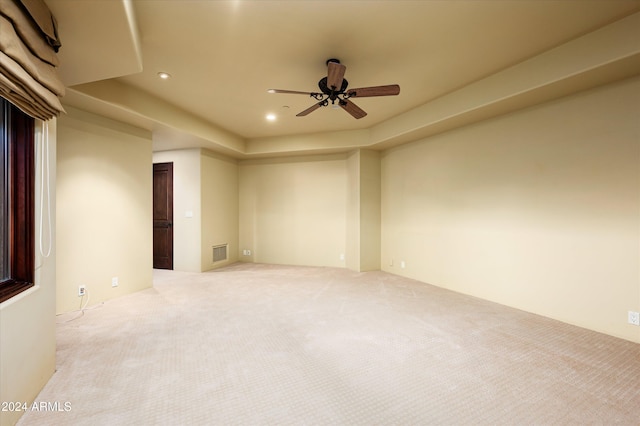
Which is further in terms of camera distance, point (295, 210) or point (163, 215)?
point (295, 210)

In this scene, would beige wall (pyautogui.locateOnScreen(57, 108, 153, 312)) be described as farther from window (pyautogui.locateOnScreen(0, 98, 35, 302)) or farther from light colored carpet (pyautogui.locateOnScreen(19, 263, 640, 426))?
window (pyautogui.locateOnScreen(0, 98, 35, 302))

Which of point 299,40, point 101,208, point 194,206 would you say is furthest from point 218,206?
point 299,40

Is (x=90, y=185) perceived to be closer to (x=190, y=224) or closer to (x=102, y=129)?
(x=102, y=129)

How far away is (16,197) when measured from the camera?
181 cm

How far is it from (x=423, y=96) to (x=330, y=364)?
346cm

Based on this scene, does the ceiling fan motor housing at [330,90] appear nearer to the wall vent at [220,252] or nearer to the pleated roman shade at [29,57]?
the pleated roman shade at [29,57]

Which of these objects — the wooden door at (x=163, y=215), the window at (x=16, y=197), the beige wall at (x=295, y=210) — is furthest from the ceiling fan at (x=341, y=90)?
the wooden door at (x=163, y=215)

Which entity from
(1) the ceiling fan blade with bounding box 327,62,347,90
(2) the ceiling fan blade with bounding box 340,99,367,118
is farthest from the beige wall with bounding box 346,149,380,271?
(1) the ceiling fan blade with bounding box 327,62,347,90

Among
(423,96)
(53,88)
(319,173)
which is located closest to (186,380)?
(53,88)

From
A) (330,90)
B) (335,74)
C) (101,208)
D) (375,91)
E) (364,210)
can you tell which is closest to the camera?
(335,74)

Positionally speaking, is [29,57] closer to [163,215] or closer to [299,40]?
[299,40]

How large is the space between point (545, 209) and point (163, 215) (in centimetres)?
627

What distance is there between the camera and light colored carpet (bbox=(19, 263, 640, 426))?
1.73 m

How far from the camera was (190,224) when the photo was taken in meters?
5.54
